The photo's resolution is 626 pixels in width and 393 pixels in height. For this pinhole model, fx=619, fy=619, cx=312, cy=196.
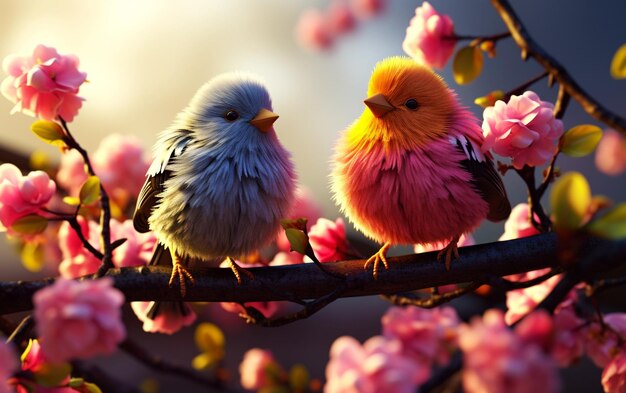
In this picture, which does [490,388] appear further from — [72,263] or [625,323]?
[72,263]

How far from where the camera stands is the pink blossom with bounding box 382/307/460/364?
744 millimetres

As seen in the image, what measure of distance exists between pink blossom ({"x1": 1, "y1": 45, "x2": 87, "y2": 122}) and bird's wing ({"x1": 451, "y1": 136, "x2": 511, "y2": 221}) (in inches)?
21.8

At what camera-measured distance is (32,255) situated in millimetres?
1071

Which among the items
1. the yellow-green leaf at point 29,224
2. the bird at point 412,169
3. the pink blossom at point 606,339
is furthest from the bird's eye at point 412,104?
the yellow-green leaf at point 29,224

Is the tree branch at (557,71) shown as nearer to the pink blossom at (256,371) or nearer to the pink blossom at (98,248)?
the pink blossom at (98,248)

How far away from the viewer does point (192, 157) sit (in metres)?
0.88

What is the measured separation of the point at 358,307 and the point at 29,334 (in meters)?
1.15

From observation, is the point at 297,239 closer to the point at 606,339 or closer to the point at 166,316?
the point at 166,316

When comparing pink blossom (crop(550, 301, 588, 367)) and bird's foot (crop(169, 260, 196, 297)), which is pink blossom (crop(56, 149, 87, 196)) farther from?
pink blossom (crop(550, 301, 588, 367))

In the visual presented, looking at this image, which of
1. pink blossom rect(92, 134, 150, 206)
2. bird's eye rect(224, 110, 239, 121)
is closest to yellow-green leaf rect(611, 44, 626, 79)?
bird's eye rect(224, 110, 239, 121)

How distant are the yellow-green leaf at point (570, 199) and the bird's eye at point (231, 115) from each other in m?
0.48

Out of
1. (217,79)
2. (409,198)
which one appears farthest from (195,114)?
(409,198)

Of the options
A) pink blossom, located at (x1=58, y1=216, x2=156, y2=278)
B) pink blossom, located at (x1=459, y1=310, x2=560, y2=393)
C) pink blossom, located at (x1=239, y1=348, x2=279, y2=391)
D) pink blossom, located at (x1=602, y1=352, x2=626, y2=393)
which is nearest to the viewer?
pink blossom, located at (x1=459, y1=310, x2=560, y2=393)

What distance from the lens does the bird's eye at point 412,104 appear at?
0.84 meters
